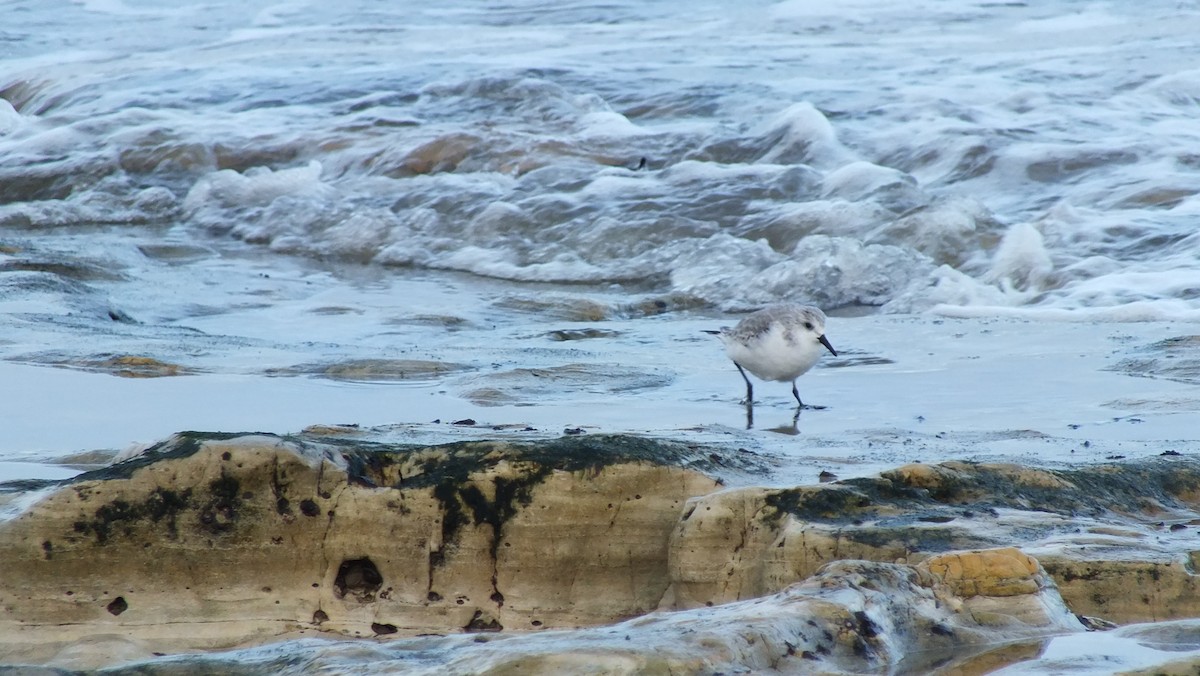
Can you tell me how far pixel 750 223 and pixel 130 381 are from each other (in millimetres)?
4907

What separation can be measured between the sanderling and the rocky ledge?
2222 millimetres

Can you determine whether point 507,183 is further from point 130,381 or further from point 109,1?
point 109,1

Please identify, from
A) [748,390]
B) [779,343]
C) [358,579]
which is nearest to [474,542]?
[358,579]

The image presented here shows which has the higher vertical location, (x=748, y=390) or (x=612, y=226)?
(x=612, y=226)

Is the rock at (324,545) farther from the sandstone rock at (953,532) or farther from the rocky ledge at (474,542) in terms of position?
the sandstone rock at (953,532)

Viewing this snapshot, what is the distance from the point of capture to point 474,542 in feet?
10.0

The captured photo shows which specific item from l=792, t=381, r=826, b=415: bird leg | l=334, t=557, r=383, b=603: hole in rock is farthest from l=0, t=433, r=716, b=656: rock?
l=792, t=381, r=826, b=415: bird leg

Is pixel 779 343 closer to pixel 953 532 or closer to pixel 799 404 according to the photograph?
pixel 799 404

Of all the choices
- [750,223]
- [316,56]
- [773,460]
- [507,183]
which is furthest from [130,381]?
[316,56]

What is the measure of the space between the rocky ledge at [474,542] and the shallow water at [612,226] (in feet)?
1.17

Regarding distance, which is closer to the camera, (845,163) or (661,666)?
(661,666)

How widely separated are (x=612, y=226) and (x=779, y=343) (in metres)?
4.11

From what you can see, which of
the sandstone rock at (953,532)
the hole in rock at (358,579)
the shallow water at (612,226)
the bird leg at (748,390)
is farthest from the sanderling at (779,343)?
the hole in rock at (358,579)

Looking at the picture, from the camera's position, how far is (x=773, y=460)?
12.0 feet
